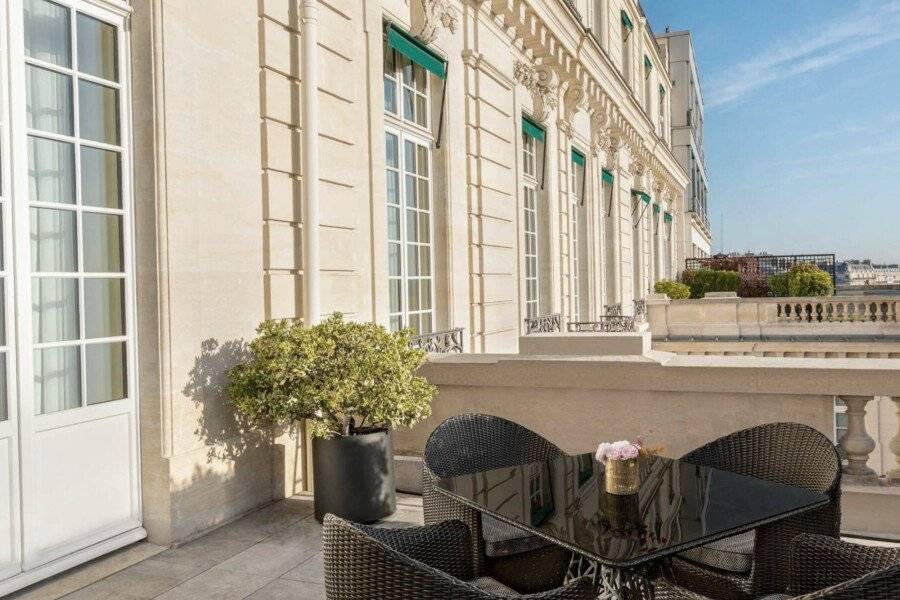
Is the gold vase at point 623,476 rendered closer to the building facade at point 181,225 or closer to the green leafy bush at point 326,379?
the green leafy bush at point 326,379

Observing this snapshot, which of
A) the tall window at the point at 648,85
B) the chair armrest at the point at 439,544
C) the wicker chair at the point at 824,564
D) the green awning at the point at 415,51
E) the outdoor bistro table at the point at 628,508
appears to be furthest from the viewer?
the tall window at the point at 648,85

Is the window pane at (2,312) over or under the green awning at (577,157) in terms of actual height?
under

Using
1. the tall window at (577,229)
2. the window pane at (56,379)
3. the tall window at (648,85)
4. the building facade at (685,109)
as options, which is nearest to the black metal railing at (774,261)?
the building facade at (685,109)

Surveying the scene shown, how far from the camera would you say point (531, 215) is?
38.1 feet

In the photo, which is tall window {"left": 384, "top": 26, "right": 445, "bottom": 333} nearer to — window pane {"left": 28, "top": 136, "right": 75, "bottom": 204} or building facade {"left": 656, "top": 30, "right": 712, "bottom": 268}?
window pane {"left": 28, "top": 136, "right": 75, "bottom": 204}

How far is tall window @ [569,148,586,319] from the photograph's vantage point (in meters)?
13.5

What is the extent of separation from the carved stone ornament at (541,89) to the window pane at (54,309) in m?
8.06

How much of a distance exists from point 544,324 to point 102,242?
8278 millimetres

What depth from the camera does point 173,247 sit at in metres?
4.31

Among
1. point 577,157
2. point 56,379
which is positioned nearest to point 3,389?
point 56,379

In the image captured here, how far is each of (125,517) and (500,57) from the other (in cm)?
749

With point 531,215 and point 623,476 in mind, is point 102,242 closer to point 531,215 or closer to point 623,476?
point 623,476

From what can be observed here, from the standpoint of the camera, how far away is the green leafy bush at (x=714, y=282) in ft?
82.4

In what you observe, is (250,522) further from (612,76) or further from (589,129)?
(612,76)
